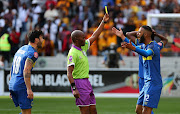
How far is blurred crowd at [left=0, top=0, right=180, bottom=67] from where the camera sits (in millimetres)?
20250

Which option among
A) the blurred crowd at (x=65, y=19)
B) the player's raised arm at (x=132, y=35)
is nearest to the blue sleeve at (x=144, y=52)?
the player's raised arm at (x=132, y=35)

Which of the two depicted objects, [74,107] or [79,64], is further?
[74,107]

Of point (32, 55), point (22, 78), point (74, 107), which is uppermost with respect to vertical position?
point (32, 55)

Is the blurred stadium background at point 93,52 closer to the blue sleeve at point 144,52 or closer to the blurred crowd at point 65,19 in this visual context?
the blurred crowd at point 65,19

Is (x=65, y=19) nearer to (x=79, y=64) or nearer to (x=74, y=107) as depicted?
(x=74, y=107)

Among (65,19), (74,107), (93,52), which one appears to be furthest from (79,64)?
(65,19)

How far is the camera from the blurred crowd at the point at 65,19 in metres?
20.2

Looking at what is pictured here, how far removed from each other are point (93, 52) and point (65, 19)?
3.43 metres

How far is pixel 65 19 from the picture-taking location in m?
22.4

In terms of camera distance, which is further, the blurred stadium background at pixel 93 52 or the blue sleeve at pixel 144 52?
the blurred stadium background at pixel 93 52

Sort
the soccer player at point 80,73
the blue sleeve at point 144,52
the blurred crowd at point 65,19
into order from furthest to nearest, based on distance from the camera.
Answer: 1. the blurred crowd at point 65,19
2. the soccer player at point 80,73
3. the blue sleeve at point 144,52

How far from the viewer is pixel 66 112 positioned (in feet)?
42.0

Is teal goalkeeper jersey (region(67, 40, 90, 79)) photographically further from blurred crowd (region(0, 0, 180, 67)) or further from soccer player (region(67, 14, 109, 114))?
blurred crowd (region(0, 0, 180, 67))

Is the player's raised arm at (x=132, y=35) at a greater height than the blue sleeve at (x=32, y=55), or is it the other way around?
the player's raised arm at (x=132, y=35)
